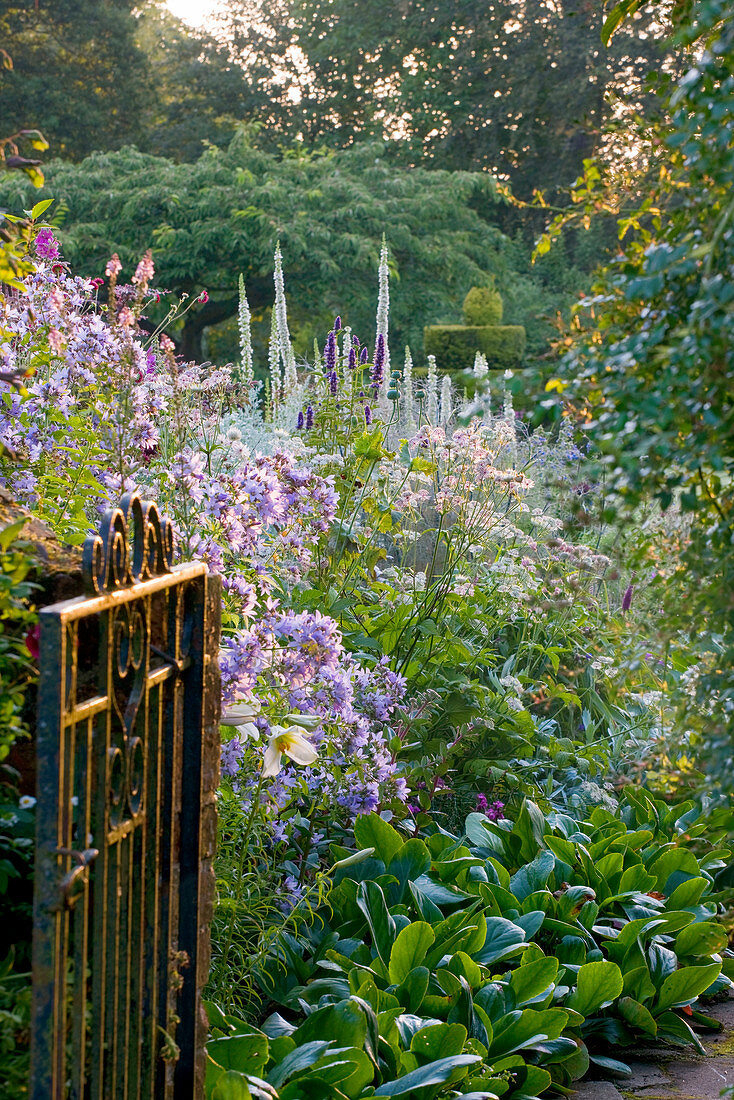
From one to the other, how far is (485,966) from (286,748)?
2.71ft

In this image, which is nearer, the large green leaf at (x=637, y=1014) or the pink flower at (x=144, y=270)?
the large green leaf at (x=637, y=1014)

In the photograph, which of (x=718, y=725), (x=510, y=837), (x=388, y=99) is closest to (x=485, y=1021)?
(x=510, y=837)

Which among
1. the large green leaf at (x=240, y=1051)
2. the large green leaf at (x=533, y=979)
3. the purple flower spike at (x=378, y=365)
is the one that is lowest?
the large green leaf at (x=533, y=979)

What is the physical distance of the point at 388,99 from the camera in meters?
25.8

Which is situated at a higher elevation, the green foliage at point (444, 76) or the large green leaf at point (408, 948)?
the green foliage at point (444, 76)

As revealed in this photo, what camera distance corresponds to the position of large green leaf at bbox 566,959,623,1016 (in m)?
2.34

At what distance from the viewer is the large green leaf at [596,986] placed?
2336 mm

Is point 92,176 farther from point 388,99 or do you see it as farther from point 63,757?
point 63,757

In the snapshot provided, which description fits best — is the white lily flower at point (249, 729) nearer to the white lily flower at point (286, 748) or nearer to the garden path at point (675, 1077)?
the white lily flower at point (286, 748)

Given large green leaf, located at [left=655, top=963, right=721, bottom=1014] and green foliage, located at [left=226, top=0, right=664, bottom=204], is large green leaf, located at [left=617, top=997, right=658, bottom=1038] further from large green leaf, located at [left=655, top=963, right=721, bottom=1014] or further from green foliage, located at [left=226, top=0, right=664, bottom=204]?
green foliage, located at [left=226, top=0, right=664, bottom=204]

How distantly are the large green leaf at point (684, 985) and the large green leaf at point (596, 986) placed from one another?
0.19 metres

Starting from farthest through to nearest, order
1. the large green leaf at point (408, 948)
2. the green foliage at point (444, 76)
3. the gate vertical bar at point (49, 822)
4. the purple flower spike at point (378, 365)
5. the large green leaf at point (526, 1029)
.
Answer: the green foliage at point (444, 76), the purple flower spike at point (378, 365), the large green leaf at point (408, 948), the large green leaf at point (526, 1029), the gate vertical bar at point (49, 822)

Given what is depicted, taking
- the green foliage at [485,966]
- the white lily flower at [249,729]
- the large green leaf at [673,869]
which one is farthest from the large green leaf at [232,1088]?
the large green leaf at [673,869]

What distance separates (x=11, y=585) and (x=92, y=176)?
18587mm
